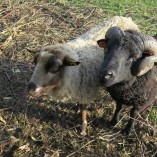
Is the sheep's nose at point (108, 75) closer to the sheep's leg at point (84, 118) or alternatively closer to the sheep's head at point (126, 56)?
the sheep's head at point (126, 56)

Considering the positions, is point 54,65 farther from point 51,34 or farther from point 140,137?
point 51,34

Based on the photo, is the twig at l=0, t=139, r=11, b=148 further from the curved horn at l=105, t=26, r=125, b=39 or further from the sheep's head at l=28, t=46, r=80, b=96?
the curved horn at l=105, t=26, r=125, b=39

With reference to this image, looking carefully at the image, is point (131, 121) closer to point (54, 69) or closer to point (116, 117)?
point (116, 117)

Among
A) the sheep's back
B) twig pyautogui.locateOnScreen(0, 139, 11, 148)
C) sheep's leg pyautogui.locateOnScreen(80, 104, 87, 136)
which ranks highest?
the sheep's back

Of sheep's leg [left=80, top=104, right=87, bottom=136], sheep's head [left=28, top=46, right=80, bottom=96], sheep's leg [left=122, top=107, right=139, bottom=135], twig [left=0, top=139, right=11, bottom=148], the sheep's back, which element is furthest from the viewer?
sheep's leg [left=80, top=104, right=87, bottom=136]

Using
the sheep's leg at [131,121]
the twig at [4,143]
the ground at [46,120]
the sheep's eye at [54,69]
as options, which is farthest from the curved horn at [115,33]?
the twig at [4,143]

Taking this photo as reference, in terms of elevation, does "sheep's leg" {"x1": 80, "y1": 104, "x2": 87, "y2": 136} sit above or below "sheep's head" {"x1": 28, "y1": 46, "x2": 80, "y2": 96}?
below

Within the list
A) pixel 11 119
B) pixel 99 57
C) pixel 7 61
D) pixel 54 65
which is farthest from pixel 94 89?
pixel 7 61

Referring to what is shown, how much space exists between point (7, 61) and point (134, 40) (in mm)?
2882

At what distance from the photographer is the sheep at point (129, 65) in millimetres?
3629

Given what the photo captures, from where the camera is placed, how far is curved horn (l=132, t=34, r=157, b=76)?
3.69m

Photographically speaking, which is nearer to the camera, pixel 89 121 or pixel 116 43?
pixel 116 43

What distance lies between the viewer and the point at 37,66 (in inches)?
154

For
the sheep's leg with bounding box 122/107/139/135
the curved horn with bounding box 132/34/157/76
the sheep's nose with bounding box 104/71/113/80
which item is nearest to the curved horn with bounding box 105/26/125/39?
the curved horn with bounding box 132/34/157/76
